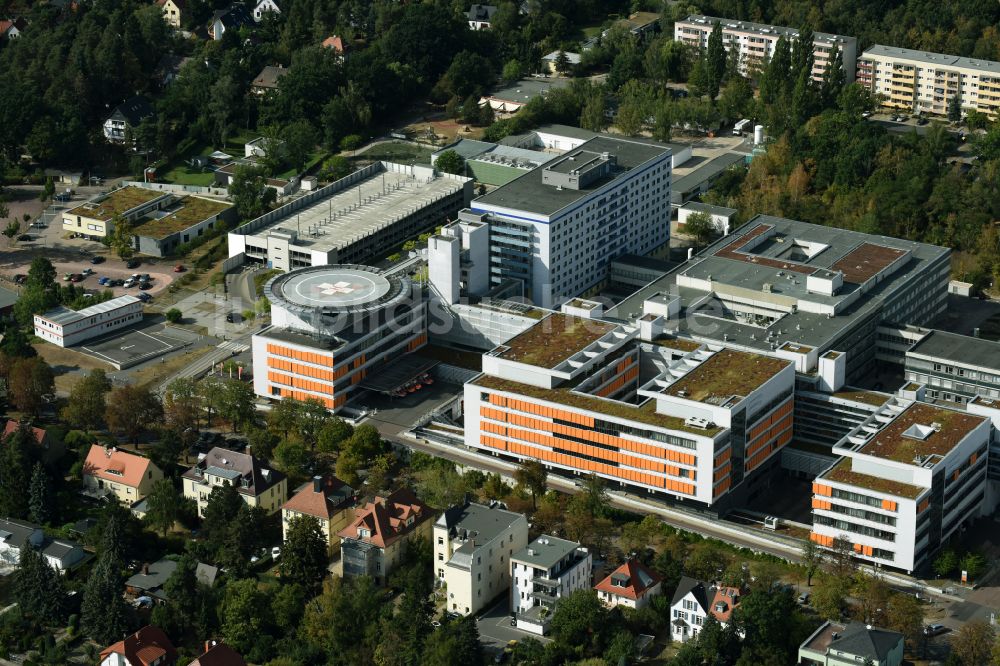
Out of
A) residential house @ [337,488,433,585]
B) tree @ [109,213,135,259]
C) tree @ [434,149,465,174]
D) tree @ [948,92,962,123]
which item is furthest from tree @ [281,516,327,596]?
tree @ [948,92,962,123]

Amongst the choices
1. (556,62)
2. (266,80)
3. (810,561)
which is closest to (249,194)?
(266,80)

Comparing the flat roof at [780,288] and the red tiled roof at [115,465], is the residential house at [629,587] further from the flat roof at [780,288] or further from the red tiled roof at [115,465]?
the red tiled roof at [115,465]

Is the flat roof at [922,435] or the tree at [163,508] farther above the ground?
the flat roof at [922,435]

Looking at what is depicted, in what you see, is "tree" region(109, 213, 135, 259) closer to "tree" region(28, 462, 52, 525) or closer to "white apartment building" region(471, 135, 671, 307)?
"white apartment building" region(471, 135, 671, 307)

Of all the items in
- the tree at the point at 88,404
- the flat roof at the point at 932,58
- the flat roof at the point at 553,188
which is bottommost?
the tree at the point at 88,404

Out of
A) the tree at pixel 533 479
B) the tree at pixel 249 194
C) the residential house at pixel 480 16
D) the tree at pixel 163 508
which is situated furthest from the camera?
the residential house at pixel 480 16

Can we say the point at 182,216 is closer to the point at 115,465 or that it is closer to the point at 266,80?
the point at 266,80

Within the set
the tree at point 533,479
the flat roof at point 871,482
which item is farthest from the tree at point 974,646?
the tree at point 533,479
